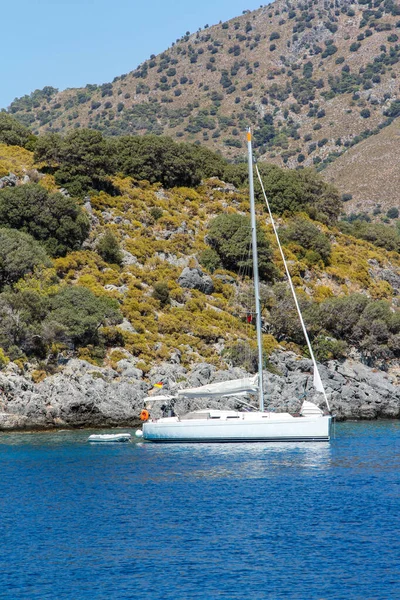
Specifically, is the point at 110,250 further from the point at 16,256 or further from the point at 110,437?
the point at 110,437

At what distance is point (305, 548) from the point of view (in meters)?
29.9

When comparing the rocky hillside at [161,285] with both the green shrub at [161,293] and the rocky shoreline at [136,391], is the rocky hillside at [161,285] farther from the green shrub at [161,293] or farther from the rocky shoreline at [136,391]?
the green shrub at [161,293]

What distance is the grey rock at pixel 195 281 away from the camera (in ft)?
282

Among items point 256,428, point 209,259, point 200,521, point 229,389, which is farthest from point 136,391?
point 200,521

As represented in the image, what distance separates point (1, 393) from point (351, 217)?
357 feet

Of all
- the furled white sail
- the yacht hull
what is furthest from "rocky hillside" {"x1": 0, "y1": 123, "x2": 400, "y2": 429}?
the yacht hull

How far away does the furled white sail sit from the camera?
53.0m

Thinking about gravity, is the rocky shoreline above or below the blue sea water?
above

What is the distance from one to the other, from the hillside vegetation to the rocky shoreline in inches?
97.0

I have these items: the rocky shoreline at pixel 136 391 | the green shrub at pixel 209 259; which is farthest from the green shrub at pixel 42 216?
the rocky shoreline at pixel 136 391

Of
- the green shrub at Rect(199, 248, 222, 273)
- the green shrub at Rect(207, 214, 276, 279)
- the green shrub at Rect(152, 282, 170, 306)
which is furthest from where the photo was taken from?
the green shrub at Rect(207, 214, 276, 279)

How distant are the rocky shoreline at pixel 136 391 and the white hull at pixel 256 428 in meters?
10.3

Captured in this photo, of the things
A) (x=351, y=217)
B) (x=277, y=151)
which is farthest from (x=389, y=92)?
(x=351, y=217)

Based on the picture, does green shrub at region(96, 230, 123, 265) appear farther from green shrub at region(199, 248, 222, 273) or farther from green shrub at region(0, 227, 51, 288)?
green shrub at region(199, 248, 222, 273)
